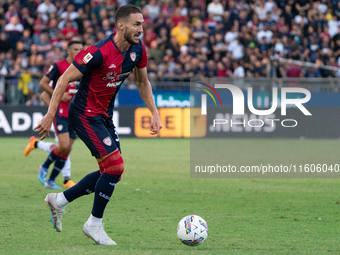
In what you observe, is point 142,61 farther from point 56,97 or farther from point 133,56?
point 56,97

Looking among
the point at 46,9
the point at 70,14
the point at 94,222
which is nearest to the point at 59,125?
the point at 94,222

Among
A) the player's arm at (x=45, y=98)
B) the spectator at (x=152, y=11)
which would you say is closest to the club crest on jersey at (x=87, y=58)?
the player's arm at (x=45, y=98)

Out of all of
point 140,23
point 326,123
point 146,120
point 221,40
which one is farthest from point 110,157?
point 221,40

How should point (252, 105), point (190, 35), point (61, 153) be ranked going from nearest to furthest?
point (61, 153) < point (252, 105) < point (190, 35)

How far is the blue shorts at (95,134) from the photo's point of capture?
5605 millimetres

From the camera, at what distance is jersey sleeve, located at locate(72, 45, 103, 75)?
5.39 m

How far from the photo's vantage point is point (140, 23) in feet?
18.0

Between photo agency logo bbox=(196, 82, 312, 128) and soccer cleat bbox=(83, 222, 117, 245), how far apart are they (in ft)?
46.2

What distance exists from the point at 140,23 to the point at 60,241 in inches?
89.6

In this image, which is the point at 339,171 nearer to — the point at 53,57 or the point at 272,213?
the point at 272,213

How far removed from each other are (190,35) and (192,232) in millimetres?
17335

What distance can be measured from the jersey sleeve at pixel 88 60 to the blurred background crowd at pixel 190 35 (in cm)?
1366

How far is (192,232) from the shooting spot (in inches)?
210

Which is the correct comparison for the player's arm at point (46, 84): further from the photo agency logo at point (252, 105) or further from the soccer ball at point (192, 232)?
the photo agency logo at point (252, 105)
